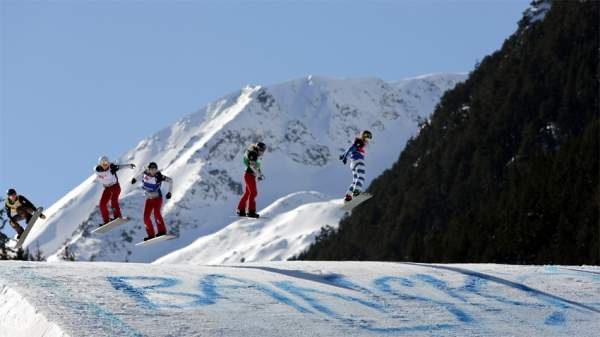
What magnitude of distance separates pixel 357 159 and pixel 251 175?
2461mm

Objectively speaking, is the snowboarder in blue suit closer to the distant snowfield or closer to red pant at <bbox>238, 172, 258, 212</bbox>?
red pant at <bbox>238, 172, 258, 212</bbox>

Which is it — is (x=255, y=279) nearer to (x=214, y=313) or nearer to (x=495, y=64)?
(x=214, y=313)

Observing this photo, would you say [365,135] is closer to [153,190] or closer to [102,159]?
[153,190]

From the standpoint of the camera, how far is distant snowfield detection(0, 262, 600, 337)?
11.5 metres

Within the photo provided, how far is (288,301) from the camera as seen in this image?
1302 centimetres

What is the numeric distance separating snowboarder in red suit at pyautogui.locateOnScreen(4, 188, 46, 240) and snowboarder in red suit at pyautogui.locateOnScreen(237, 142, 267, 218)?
457 centimetres

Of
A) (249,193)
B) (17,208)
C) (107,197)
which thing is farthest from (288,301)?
(17,208)

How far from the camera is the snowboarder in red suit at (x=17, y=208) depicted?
21.1 metres

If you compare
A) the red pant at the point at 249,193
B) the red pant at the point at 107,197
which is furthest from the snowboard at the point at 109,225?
the red pant at the point at 249,193

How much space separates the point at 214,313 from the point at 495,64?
Answer: 112454 mm

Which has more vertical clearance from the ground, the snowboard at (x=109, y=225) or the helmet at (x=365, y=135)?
the helmet at (x=365, y=135)

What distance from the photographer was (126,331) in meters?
11.0

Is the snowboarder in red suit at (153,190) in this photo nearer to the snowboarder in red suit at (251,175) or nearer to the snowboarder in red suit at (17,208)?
the snowboarder in red suit at (251,175)

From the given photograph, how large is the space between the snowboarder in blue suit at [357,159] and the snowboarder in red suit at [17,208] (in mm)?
6937
